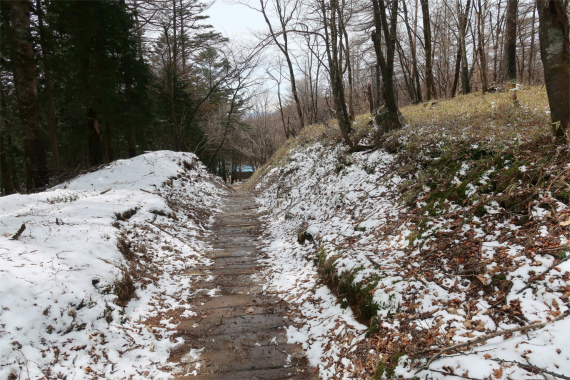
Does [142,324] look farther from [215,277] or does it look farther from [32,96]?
[32,96]

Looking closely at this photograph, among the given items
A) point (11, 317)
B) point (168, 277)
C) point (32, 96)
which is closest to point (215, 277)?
point (168, 277)

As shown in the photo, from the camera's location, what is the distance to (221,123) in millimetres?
24938

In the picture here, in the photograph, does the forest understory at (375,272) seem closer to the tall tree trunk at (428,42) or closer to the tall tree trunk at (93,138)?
the tall tree trunk at (93,138)

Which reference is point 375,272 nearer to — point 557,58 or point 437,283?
point 437,283

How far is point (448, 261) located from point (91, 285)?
463 centimetres

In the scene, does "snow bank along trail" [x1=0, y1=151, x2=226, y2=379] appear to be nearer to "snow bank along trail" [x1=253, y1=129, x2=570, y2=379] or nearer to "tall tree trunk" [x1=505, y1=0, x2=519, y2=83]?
"snow bank along trail" [x1=253, y1=129, x2=570, y2=379]

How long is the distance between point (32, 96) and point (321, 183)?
919 cm

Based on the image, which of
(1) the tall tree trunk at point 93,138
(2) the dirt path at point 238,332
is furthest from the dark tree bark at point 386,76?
(1) the tall tree trunk at point 93,138

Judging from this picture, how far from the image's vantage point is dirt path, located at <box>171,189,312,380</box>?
331 cm

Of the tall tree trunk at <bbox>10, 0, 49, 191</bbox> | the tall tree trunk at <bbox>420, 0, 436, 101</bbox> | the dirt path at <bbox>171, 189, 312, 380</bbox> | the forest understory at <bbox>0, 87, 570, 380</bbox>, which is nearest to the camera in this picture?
the forest understory at <bbox>0, 87, 570, 380</bbox>

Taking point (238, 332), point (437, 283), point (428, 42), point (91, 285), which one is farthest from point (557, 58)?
point (428, 42)

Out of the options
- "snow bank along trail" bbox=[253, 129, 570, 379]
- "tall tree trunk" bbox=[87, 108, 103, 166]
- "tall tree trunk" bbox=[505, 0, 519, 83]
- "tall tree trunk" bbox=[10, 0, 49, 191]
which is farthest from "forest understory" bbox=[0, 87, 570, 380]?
"tall tree trunk" bbox=[505, 0, 519, 83]

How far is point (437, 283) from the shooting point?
130 inches

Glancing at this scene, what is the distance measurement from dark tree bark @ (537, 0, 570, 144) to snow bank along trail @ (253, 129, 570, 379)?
82 cm
